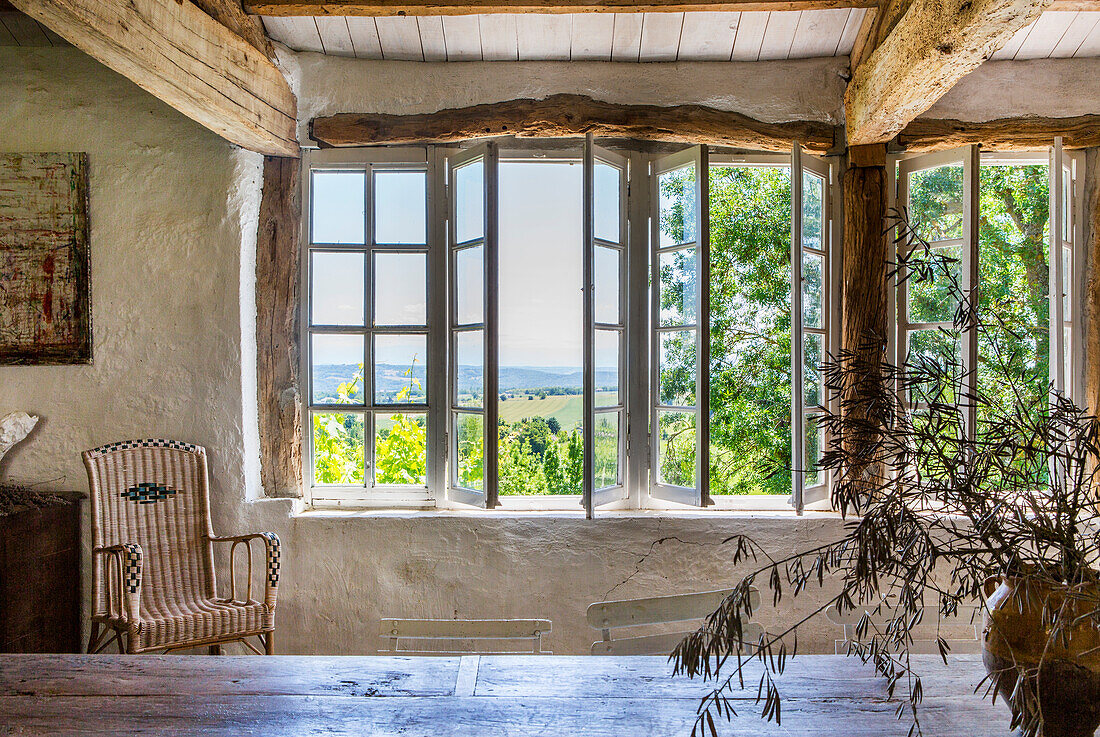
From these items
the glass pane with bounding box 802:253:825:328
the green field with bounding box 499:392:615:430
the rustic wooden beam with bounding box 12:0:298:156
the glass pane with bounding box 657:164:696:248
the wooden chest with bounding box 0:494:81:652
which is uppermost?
the rustic wooden beam with bounding box 12:0:298:156

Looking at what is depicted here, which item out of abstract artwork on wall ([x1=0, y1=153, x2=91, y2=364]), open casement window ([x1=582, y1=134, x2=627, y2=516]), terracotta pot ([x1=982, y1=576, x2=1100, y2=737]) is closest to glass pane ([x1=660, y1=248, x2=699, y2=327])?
open casement window ([x1=582, y1=134, x2=627, y2=516])

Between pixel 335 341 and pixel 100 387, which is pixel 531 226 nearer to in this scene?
pixel 335 341

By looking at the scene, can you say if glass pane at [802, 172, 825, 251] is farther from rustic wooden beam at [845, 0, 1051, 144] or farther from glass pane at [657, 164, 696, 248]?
glass pane at [657, 164, 696, 248]

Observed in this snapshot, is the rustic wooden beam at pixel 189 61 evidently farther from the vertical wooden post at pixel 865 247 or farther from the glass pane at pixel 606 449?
the vertical wooden post at pixel 865 247

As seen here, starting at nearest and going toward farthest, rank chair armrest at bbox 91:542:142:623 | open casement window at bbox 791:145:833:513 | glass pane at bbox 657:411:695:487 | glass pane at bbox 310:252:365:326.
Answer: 1. chair armrest at bbox 91:542:142:623
2. open casement window at bbox 791:145:833:513
3. glass pane at bbox 657:411:695:487
4. glass pane at bbox 310:252:365:326

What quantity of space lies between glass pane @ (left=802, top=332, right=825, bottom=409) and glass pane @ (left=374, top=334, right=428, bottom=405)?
1.89 metres

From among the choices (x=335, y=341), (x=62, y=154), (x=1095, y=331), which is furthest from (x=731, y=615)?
(x=62, y=154)

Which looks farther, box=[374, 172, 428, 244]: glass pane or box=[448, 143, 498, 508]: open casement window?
box=[374, 172, 428, 244]: glass pane

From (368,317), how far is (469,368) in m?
0.58

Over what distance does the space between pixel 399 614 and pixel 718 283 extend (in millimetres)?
3644

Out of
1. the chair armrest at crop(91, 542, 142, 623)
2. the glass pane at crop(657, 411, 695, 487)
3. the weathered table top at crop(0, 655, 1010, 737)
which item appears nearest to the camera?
the weathered table top at crop(0, 655, 1010, 737)

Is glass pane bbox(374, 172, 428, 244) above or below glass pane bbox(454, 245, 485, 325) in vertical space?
above

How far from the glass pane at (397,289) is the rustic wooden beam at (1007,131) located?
2.49m

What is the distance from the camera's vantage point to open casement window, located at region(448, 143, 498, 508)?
308cm
